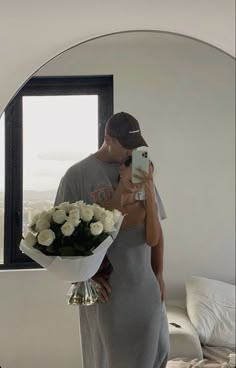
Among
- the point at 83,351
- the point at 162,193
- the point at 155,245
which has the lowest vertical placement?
the point at 83,351

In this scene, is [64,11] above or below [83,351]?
above

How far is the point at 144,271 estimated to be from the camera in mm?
1039

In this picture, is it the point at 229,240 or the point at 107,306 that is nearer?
the point at 107,306

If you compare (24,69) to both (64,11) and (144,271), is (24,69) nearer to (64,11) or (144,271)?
(64,11)

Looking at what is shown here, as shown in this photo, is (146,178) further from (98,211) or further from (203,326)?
(203,326)

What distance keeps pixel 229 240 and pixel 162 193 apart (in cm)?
21

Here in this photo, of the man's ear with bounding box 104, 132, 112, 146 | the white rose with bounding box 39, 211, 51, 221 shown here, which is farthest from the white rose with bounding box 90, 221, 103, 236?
the man's ear with bounding box 104, 132, 112, 146

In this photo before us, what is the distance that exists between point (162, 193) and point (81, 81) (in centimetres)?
32

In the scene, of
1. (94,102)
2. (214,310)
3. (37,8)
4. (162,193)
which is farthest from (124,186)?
(37,8)

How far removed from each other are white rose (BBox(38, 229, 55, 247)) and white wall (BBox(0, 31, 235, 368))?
0.13m

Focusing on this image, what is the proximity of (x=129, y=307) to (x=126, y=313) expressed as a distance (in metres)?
0.01

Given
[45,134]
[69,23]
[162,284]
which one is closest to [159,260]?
[162,284]

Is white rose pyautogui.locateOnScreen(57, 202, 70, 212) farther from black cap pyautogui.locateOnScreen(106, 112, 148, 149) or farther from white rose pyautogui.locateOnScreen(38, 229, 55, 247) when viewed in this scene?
black cap pyautogui.locateOnScreen(106, 112, 148, 149)

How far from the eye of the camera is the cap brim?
1.06 m
